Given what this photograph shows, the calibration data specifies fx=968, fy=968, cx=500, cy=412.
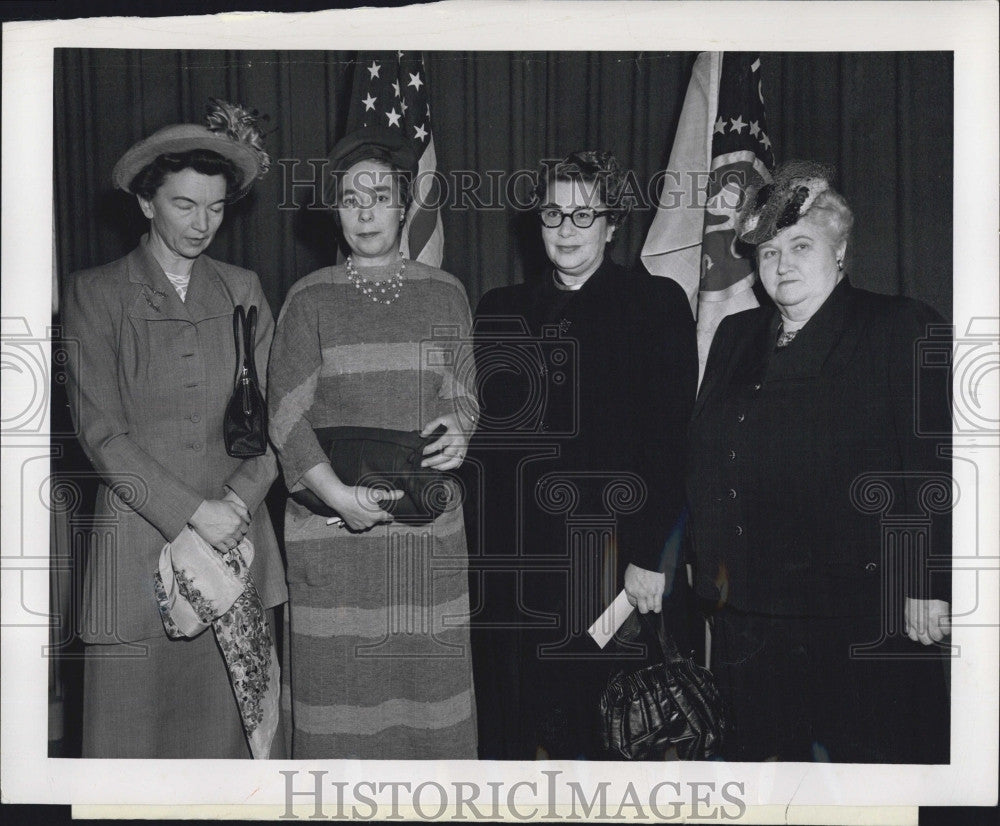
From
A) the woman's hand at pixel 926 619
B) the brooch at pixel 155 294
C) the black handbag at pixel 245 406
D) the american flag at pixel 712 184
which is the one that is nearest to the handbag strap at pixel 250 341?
the black handbag at pixel 245 406

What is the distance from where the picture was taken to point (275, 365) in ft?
8.02

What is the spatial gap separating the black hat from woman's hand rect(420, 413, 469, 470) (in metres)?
0.65

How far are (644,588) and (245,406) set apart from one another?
111 centimetres

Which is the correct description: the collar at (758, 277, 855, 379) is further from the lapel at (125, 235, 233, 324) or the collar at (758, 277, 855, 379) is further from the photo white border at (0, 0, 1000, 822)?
the lapel at (125, 235, 233, 324)

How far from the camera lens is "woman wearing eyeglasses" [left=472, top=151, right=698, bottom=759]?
2.46 metres

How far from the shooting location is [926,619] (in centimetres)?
248

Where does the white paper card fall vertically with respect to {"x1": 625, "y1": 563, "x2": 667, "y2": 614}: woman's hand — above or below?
below

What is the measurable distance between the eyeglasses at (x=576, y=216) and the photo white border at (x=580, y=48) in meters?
0.43

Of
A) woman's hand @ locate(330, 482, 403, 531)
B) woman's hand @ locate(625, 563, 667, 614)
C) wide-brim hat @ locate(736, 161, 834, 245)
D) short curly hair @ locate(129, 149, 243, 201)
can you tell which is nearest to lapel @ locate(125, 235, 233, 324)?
short curly hair @ locate(129, 149, 243, 201)

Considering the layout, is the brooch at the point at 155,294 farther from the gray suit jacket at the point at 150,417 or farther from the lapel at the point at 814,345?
the lapel at the point at 814,345

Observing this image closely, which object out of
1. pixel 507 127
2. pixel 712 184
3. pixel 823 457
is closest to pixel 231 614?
pixel 507 127

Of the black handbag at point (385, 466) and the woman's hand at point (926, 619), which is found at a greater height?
the black handbag at point (385, 466)

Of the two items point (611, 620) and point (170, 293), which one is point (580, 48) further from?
point (611, 620)

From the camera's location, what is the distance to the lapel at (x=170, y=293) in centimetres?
241
